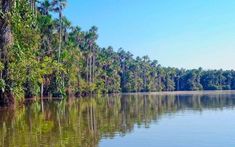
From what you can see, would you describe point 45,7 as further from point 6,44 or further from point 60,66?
point 6,44

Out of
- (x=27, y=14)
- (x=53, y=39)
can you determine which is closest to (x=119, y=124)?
(x=27, y=14)

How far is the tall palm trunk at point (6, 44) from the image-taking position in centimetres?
2984

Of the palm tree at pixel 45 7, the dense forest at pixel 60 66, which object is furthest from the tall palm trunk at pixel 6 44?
the palm tree at pixel 45 7

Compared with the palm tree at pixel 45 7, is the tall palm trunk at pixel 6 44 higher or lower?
lower

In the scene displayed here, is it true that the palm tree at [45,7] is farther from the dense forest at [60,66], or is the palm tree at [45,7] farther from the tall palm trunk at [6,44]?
the tall palm trunk at [6,44]

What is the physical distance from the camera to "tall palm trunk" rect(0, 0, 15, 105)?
29844mm

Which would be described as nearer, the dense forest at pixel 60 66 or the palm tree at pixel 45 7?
the dense forest at pixel 60 66

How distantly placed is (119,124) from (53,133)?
4.79 meters

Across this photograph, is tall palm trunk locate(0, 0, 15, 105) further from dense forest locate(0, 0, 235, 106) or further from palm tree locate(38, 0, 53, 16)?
palm tree locate(38, 0, 53, 16)

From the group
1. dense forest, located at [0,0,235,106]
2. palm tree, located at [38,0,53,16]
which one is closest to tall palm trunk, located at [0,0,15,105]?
dense forest, located at [0,0,235,106]

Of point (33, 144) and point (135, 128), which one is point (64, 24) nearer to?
point (135, 128)

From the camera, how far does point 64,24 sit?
68.6 meters

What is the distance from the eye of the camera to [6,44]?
30.7 meters

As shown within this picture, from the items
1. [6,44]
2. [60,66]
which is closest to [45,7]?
[60,66]
